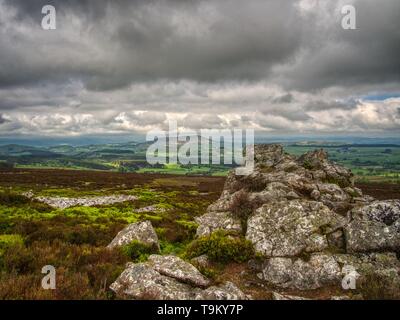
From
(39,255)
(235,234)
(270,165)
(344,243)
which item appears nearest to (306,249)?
(344,243)

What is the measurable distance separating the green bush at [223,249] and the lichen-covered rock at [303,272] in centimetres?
129

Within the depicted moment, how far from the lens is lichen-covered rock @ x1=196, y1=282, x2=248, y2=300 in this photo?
9438 mm

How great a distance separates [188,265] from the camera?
11.2 m

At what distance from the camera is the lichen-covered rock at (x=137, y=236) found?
1581 cm

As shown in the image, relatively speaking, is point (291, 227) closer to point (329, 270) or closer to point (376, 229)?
point (329, 270)

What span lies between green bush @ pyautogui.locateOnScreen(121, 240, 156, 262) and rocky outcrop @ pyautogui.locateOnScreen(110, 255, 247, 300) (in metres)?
3.79

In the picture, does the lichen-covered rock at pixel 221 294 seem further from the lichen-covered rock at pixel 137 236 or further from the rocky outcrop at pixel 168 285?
the lichen-covered rock at pixel 137 236

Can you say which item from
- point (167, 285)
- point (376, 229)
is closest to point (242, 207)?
point (376, 229)

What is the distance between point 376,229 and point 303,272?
3.92 meters

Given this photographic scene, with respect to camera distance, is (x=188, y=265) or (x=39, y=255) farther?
(x=39, y=255)

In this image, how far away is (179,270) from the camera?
1082 centimetres

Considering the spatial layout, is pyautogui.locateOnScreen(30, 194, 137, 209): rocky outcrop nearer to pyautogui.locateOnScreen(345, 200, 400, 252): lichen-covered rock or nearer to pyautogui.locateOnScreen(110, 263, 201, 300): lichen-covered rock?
pyautogui.locateOnScreen(110, 263, 201, 300): lichen-covered rock
